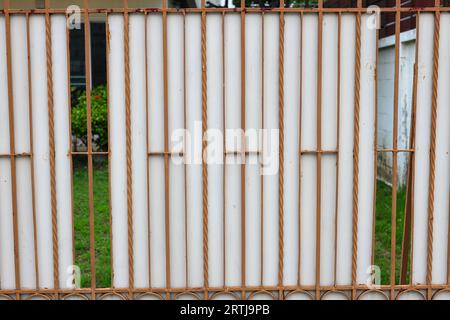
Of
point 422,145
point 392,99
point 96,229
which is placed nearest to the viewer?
point 422,145

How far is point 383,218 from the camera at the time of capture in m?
7.46

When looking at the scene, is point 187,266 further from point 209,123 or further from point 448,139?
point 448,139

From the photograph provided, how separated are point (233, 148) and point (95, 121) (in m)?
7.39

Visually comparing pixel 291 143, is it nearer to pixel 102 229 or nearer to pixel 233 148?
pixel 233 148

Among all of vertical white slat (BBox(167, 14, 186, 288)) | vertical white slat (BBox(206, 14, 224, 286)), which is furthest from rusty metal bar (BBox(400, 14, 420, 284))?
vertical white slat (BBox(167, 14, 186, 288))

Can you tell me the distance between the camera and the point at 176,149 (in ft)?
11.5

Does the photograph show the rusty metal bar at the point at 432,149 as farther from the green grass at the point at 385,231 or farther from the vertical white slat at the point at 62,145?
the vertical white slat at the point at 62,145

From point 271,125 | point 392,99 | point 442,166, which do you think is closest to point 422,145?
point 442,166

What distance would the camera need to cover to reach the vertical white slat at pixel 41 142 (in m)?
3.46

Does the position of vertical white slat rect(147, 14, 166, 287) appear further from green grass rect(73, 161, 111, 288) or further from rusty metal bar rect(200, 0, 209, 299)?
green grass rect(73, 161, 111, 288)

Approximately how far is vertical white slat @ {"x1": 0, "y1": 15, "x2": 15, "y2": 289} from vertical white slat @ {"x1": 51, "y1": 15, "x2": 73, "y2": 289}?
0.89 ft

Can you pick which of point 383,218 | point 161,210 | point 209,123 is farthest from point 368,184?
point 383,218

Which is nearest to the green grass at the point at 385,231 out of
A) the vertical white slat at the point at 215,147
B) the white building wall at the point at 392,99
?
the white building wall at the point at 392,99

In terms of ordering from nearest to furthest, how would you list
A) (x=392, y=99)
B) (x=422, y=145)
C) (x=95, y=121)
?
1. (x=422, y=145)
2. (x=392, y=99)
3. (x=95, y=121)
